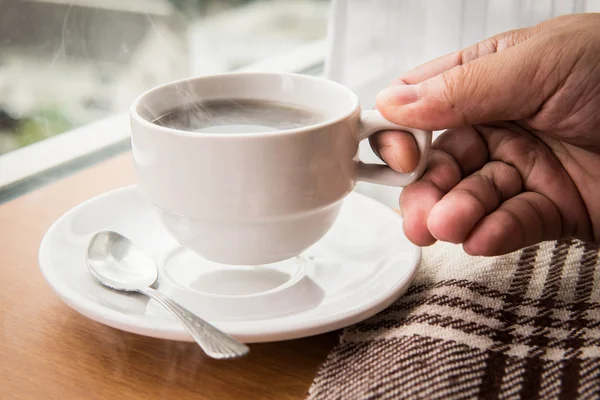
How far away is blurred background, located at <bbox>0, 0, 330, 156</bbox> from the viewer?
1.02 m

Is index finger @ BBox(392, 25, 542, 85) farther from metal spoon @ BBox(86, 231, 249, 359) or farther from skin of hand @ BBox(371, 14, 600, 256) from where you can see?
metal spoon @ BBox(86, 231, 249, 359)

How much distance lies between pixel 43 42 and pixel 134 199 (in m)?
0.39

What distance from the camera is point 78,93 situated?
3.85 feet

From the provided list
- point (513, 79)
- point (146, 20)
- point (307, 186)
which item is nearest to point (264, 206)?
point (307, 186)

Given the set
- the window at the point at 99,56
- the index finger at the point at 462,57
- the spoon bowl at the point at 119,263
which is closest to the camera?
the spoon bowl at the point at 119,263

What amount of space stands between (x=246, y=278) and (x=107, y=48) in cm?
68

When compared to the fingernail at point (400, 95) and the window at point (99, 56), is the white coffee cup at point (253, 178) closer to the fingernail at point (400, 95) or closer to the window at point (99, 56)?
the fingernail at point (400, 95)

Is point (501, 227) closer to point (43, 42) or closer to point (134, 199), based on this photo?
point (134, 199)

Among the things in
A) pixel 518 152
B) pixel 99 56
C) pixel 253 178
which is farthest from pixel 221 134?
pixel 99 56

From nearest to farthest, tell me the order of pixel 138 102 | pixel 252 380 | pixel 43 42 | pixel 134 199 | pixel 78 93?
pixel 252 380, pixel 138 102, pixel 134 199, pixel 43 42, pixel 78 93

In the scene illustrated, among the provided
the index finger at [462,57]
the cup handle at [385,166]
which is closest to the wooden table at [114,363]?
the cup handle at [385,166]

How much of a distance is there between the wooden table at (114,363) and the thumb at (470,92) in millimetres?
229

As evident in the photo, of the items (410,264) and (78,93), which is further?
(78,93)

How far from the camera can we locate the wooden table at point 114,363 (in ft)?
1.73
